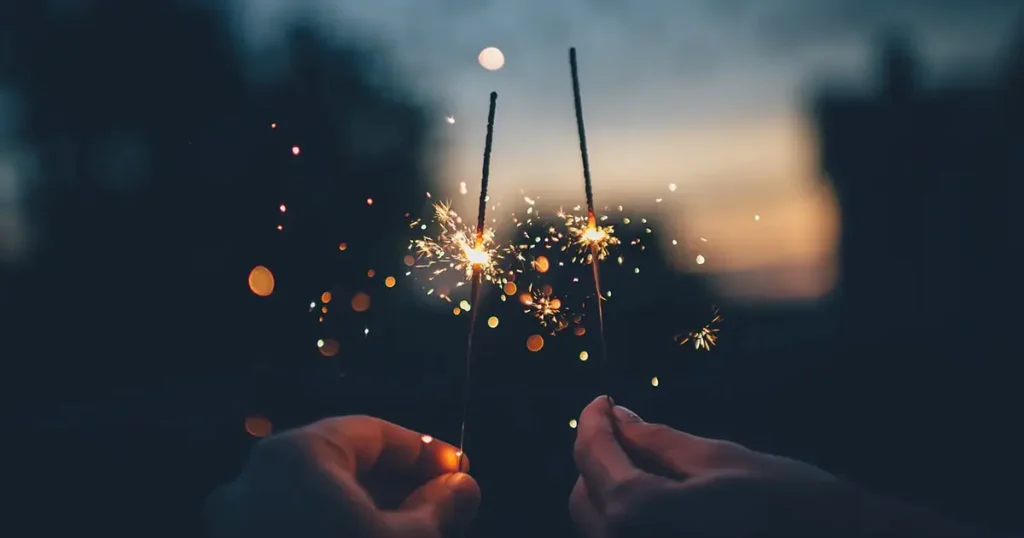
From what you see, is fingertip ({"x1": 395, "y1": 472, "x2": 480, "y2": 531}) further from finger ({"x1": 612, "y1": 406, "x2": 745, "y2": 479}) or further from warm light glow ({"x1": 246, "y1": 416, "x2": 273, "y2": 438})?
warm light glow ({"x1": 246, "y1": 416, "x2": 273, "y2": 438})

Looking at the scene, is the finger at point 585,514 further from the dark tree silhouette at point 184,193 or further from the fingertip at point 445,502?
the dark tree silhouette at point 184,193

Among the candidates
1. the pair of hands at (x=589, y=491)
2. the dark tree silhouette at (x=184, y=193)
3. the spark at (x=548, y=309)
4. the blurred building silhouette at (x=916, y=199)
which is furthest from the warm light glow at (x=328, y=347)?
the blurred building silhouette at (x=916, y=199)

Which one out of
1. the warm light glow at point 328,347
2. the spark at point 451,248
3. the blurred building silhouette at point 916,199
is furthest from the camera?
the blurred building silhouette at point 916,199

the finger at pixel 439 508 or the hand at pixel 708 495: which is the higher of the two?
the hand at pixel 708 495

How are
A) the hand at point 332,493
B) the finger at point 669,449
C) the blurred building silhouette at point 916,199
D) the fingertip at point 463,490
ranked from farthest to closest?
the blurred building silhouette at point 916,199 < the fingertip at point 463,490 < the finger at point 669,449 < the hand at point 332,493

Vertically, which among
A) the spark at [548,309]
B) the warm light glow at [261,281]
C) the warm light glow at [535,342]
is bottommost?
the warm light glow at [535,342]

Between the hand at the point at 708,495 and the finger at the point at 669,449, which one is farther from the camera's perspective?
the finger at the point at 669,449

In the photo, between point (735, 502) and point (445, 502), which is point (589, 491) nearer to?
point (445, 502)

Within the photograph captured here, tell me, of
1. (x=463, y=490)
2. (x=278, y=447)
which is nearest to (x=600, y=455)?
(x=463, y=490)

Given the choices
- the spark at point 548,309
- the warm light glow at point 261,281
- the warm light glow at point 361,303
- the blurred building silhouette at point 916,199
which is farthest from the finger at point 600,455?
the blurred building silhouette at point 916,199
